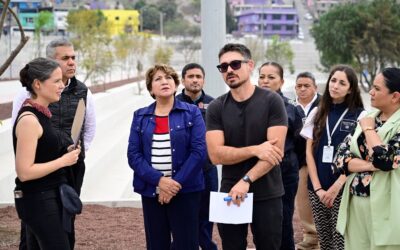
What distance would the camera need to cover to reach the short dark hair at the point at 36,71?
4.01 meters

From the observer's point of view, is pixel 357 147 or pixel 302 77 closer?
pixel 357 147

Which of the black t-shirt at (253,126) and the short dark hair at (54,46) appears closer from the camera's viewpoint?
the black t-shirt at (253,126)

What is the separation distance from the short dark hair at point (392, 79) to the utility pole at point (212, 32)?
8.57ft

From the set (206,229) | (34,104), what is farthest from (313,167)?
(34,104)

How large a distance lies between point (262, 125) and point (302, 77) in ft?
7.14

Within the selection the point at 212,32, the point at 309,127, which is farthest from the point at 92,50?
the point at 309,127

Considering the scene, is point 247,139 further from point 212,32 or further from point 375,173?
point 212,32

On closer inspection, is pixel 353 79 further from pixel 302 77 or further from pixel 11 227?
pixel 11 227

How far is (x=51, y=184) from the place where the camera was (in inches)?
156

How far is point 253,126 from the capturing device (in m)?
4.23

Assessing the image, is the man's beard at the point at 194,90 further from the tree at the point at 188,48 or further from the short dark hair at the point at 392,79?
the tree at the point at 188,48

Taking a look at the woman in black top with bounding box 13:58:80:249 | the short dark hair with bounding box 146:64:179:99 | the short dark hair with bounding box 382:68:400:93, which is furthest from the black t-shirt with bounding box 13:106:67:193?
the short dark hair with bounding box 382:68:400:93

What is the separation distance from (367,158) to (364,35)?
31.7 metres

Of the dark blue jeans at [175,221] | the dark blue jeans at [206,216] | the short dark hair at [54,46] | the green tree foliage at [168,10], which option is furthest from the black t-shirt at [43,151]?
the green tree foliage at [168,10]
